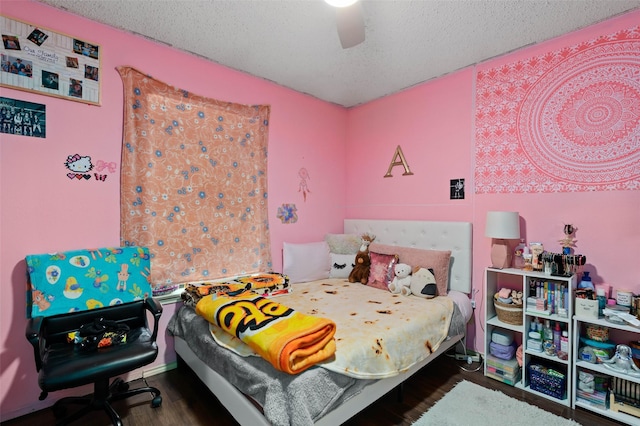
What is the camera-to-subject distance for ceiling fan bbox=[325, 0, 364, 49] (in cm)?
154

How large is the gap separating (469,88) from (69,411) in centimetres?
409

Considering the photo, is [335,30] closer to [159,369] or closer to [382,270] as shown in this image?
[382,270]

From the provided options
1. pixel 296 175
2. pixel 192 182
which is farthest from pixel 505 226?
pixel 192 182

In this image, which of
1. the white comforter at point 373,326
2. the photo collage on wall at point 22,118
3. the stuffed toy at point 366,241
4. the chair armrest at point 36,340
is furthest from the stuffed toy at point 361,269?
the photo collage on wall at point 22,118

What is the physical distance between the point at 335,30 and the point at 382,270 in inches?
83.0

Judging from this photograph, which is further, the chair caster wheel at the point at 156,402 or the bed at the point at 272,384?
the chair caster wheel at the point at 156,402

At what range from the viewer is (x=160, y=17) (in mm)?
2145

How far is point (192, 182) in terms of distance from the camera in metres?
2.68

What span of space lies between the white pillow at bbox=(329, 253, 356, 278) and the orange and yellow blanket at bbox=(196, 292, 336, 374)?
1.40 m

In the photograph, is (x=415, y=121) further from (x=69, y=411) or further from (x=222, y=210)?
(x=69, y=411)

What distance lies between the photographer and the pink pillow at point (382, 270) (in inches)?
112

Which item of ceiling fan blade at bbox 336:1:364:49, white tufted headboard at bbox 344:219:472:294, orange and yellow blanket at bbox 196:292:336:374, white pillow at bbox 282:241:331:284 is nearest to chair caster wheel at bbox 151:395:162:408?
orange and yellow blanket at bbox 196:292:336:374

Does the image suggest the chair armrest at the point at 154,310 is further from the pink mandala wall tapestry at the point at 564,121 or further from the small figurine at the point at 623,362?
the small figurine at the point at 623,362

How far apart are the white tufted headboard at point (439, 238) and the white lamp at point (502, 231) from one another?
1.04 ft
